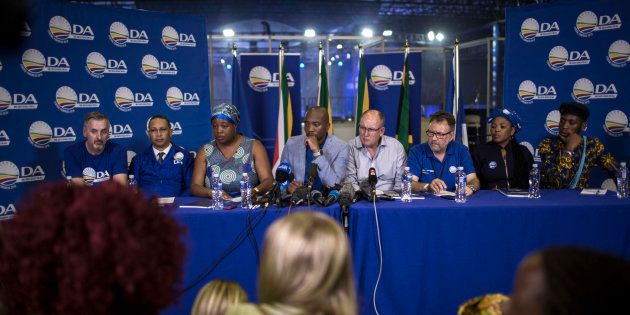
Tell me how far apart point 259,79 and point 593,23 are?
418 centimetres

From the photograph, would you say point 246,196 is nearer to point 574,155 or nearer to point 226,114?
point 226,114

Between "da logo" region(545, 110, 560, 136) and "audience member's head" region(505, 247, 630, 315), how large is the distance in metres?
4.83

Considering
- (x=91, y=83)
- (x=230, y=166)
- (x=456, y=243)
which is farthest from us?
(x=91, y=83)

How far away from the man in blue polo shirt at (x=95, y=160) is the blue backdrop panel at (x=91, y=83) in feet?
2.32

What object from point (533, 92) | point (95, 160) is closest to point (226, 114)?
point (95, 160)

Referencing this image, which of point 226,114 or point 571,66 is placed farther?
point 571,66

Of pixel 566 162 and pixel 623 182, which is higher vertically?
pixel 566 162

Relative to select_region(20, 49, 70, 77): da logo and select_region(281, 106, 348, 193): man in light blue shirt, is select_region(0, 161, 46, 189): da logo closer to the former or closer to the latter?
select_region(20, 49, 70, 77): da logo

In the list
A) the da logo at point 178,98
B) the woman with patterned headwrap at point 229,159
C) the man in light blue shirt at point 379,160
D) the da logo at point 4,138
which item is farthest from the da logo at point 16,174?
the man in light blue shirt at point 379,160

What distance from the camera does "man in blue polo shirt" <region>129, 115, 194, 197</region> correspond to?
3859mm

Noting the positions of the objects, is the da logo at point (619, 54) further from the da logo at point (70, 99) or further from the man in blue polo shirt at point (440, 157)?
the da logo at point (70, 99)

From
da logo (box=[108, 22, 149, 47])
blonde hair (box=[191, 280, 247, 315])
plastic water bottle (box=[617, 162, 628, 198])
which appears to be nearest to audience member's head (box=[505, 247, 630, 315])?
blonde hair (box=[191, 280, 247, 315])

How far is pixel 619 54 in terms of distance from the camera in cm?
468

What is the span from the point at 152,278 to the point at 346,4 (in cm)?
1269
